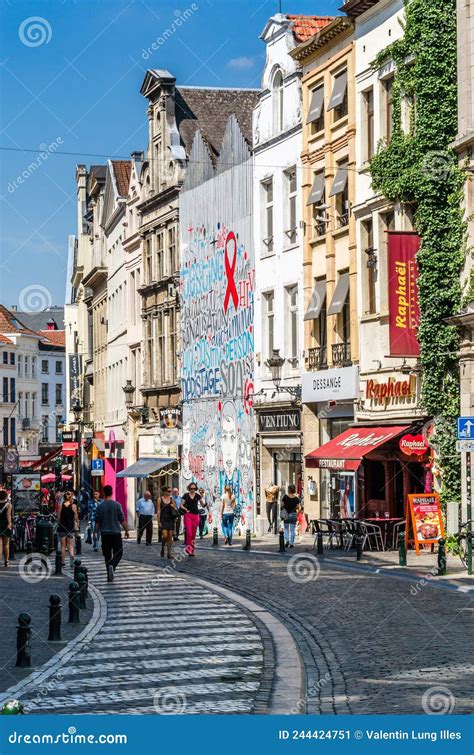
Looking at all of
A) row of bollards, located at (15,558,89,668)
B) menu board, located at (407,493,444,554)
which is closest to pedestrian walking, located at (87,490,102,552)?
menu board, located at (407,493,444,554)

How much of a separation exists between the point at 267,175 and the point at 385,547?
16677 millimetres

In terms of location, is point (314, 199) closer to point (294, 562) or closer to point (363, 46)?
point (363, 46)

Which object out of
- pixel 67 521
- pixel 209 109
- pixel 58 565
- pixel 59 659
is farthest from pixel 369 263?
pixel 209 109

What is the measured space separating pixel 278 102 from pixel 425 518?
19490 mm

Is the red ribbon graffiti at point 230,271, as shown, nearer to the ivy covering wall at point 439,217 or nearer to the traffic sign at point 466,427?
the ivy covering wall at point 439,217

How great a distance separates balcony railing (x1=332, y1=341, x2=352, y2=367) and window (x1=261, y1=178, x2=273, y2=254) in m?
6.93

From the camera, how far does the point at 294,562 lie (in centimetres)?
3011

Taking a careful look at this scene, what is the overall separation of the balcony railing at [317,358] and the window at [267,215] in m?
5.16

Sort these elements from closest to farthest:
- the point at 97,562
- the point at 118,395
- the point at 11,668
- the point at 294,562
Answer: the point at 11,668
the point at 294,562
the point at 97,562
the point at 118,395

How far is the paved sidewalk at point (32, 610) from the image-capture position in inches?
576

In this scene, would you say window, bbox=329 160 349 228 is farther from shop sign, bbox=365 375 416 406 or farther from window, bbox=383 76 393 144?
shop sign, bbox=365 375 416 406

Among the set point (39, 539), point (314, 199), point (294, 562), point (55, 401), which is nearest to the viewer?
point (294, 562)

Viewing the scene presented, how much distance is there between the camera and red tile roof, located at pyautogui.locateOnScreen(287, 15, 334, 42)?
44.7 m

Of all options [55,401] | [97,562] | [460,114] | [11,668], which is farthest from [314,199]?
[55,401]
